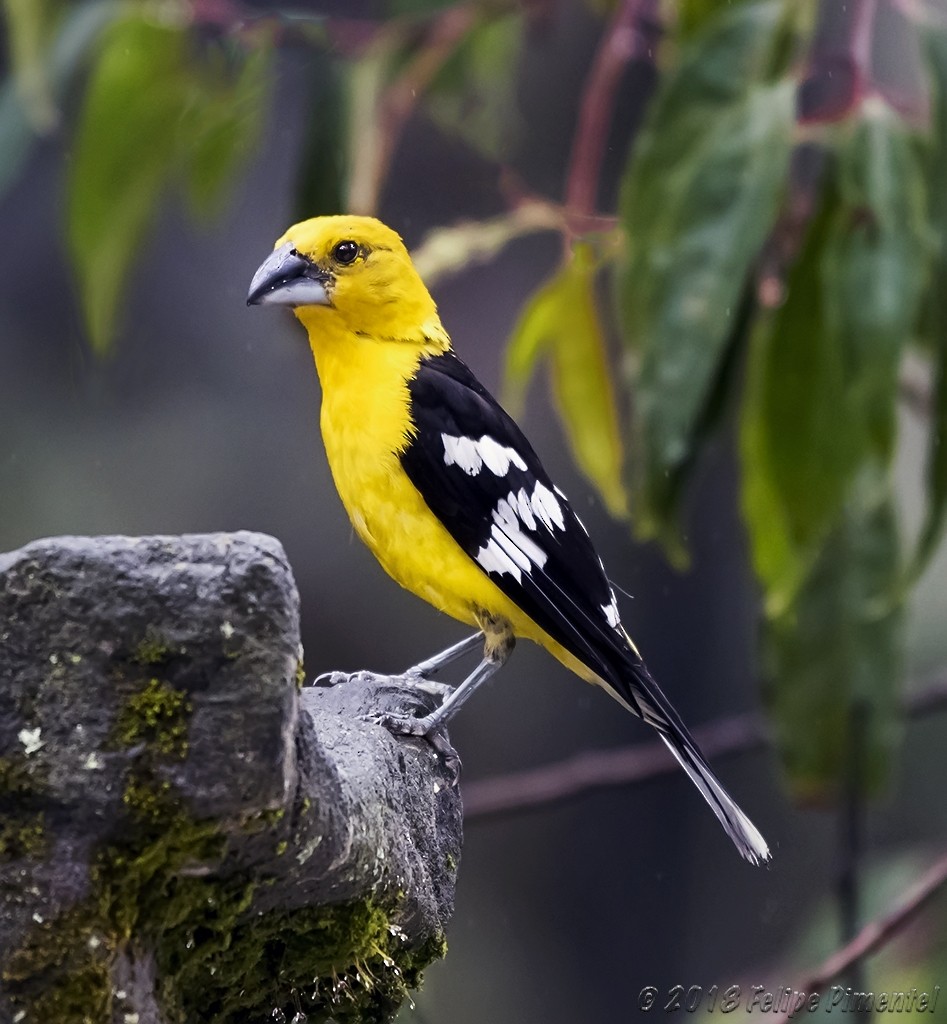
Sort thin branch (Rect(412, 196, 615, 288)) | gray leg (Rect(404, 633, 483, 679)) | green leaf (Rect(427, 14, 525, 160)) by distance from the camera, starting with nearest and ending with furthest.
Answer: gray leg (Rect(404, 633, 483, 679))
thin branch (Rect(412, 196, 615, 288))
green leaf (Rect(427, 14, 525, 160))

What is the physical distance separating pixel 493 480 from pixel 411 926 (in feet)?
1.76

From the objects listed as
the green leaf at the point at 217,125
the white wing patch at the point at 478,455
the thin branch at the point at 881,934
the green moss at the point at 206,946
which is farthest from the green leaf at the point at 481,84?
the green moss at the point at 206,946

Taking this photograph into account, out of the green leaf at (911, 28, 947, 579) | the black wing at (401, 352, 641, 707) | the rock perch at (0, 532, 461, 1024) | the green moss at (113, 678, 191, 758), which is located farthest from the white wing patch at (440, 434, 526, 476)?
the green moss at (113, 678, 191, 758)

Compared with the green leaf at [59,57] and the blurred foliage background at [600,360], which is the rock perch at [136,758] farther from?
the green leaf at [59,57]

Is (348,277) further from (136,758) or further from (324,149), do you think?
(136,758)

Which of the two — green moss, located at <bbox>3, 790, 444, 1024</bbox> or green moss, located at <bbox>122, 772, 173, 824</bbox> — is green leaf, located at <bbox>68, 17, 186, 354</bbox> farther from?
green moss, located at <bbox>122, 772, 173, 824</bbox>

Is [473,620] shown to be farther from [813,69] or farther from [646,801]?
[646,801]

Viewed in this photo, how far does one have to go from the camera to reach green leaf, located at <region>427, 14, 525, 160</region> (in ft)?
8.58

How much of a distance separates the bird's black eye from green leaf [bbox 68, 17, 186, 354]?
559 mm

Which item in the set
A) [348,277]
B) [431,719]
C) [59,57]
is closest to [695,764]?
[431,719]

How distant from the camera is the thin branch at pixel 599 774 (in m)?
2.33

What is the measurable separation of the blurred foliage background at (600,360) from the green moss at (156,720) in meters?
0.86

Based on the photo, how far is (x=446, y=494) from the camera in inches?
69.5

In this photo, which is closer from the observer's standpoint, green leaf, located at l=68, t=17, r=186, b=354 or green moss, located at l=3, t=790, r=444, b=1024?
green moss, located at l=3, t=790, r=444, b=1024
